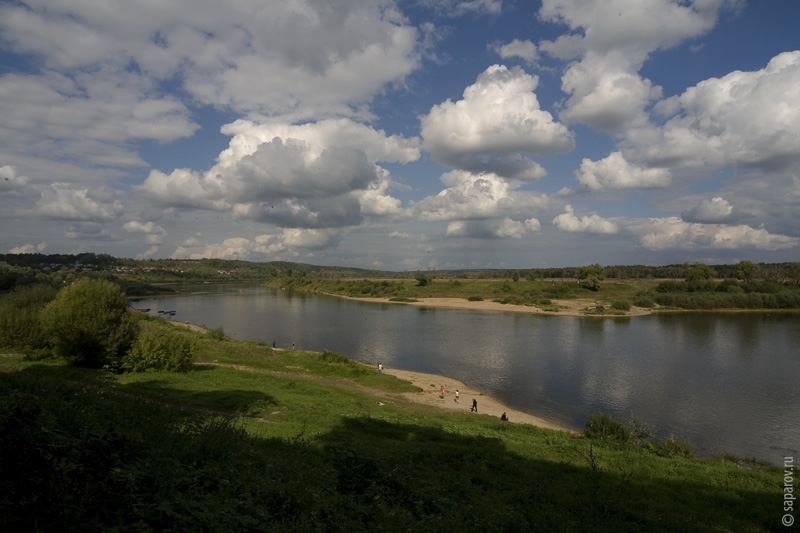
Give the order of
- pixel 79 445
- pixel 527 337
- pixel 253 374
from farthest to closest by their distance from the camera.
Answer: pixel 527 337
pixel 253 374
pixel 79 445

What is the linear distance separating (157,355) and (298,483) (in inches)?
869

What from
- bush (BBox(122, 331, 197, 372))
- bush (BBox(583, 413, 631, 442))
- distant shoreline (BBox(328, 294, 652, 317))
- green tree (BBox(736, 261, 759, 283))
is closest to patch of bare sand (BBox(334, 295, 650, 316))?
distant shoreline (BBox(328, 294, 652, 317))

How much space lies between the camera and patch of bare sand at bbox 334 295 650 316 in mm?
94600

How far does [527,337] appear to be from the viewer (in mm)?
62156

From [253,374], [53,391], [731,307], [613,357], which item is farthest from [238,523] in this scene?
[731,307]

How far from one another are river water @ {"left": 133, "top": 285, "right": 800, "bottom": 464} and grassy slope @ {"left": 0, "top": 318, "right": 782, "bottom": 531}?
12.8 metres

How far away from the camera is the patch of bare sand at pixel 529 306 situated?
94600 mm

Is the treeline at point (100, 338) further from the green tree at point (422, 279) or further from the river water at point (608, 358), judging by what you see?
the green tree at point (422, 279)

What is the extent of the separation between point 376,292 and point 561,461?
407ft

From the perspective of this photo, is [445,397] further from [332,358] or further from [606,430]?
[332,358]

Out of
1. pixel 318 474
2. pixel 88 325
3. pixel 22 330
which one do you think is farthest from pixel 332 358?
pixel 318 474

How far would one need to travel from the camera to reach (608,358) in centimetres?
4812

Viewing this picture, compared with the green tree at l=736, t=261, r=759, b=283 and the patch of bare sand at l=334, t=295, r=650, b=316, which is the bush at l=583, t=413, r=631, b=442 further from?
the green tree at l=736, t=261, r=759, b=283

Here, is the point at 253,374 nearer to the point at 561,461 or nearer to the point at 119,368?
the point at 119,368
